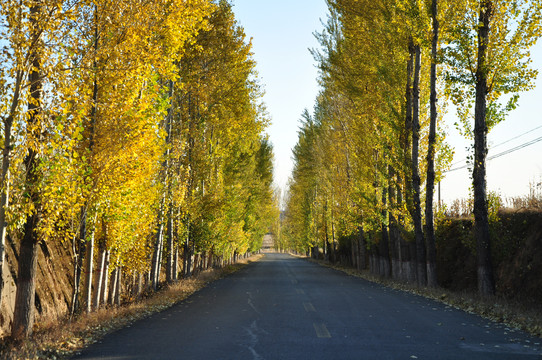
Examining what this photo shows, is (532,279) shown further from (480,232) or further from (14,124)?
(14,124)

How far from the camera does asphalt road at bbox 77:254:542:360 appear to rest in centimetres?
720

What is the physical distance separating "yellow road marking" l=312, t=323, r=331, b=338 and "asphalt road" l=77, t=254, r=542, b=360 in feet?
0.06

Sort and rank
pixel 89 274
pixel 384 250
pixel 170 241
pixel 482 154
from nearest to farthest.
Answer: pixel 89 274 → pixel 482 154 → pixel 170 241 → pixel 384 250

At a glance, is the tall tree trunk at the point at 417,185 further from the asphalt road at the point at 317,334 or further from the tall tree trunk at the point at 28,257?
the tall tree trunk at the point at 28,257

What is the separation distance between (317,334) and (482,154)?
859 centimetres

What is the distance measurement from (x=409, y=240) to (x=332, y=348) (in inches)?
580

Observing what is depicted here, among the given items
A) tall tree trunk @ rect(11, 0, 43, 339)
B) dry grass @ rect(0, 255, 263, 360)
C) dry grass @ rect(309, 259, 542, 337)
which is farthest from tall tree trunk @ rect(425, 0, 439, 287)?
tall tree trunk @ rect(11, 0, 43, 339)

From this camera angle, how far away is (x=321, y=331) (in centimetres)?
905

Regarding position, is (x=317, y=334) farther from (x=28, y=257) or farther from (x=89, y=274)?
(x=89, y=274)

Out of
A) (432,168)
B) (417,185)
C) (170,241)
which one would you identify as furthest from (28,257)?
(417,185)

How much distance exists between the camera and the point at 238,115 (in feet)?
76.4

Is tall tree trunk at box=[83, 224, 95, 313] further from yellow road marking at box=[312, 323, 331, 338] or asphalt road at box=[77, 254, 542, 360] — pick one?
yellow road marking at box=[312, 323, 331, 338]

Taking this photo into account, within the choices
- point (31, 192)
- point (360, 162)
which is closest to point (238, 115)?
point (360, 162)

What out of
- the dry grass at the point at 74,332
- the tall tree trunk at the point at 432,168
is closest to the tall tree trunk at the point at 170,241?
the dry grass at the point at 74,332
